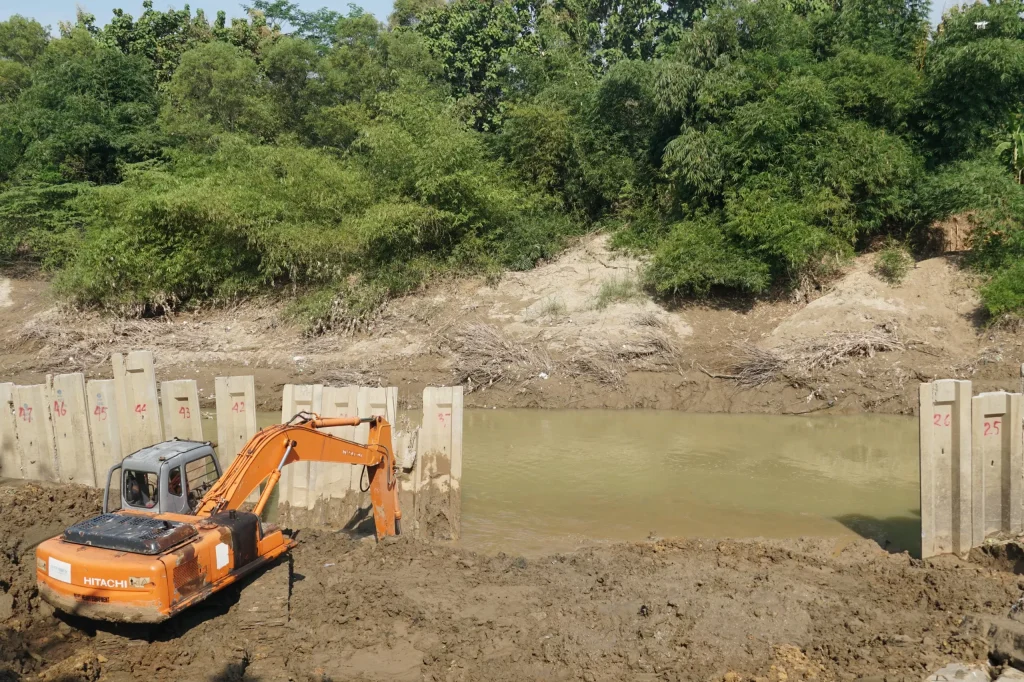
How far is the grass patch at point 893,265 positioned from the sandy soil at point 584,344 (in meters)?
0.20

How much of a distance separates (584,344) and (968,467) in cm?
1100

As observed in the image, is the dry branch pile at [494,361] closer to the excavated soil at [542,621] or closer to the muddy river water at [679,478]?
the muddy river water at [679,478]

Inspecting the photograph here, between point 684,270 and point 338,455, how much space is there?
13.5 metres

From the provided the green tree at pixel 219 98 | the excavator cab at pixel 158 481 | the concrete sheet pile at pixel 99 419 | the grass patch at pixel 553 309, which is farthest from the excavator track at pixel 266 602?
the green tree at pixel 219 98

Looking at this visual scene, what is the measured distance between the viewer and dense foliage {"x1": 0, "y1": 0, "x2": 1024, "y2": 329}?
69.0ft

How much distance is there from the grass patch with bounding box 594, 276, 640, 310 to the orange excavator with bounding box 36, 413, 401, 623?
12.6m

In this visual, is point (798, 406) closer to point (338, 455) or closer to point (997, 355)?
point (997, 355)

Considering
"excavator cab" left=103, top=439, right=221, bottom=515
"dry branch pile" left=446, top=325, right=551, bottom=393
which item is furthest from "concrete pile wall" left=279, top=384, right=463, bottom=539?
"dry branch pile" left=446, top=325, right=551, bottom=393

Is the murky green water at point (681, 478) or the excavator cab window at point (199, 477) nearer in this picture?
the excavator cab window at point (199, 477)

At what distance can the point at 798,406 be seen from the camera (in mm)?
17031

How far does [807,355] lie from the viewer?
58.4 ft

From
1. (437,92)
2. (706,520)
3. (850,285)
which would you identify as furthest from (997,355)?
(437,92)

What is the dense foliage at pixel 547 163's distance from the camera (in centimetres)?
2103

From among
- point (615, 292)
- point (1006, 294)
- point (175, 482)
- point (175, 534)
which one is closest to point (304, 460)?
point (175, 482)
